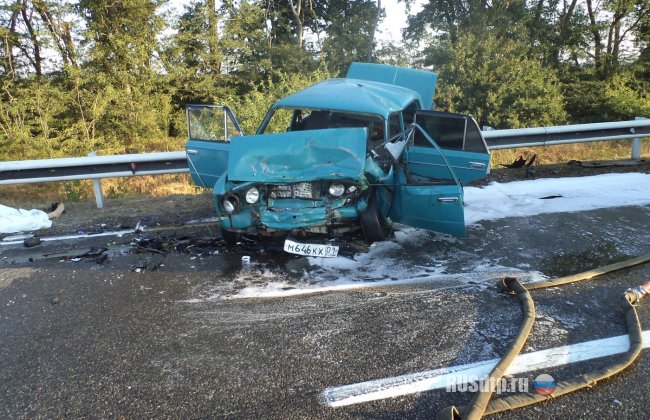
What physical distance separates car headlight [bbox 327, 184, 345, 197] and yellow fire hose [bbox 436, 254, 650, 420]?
169 cm

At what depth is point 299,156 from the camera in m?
4.75

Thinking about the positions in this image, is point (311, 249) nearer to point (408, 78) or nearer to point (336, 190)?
point (336, 190)

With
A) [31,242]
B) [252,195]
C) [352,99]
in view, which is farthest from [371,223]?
[31,242]

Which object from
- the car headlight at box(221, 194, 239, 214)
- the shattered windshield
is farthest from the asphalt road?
the shattered windshield

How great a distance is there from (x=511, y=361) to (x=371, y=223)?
2106mm

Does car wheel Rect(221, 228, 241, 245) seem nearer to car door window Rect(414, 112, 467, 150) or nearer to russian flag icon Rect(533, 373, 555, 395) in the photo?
car door window Rect(414, 112, 467, 150)

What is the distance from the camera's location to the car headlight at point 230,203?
4.61 metres

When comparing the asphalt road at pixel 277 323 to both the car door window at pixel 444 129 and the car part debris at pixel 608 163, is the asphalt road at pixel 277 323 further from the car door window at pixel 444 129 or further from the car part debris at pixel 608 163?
the car part debris at pixel 608 163

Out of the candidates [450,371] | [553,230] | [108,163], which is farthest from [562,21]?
[450,371]

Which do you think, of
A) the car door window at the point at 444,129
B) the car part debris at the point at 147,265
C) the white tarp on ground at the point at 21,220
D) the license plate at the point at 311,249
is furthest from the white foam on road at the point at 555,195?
the white tarp on ground at the point at 21,220

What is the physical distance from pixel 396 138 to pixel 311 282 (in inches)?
75.8

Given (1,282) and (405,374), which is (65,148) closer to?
(1,282)

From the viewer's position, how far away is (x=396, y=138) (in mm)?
5125

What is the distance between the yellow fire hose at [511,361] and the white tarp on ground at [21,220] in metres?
5.85
